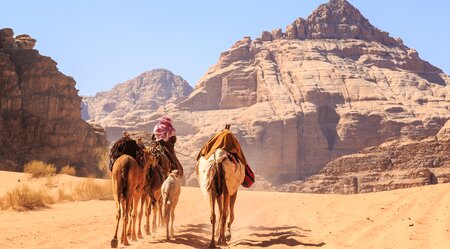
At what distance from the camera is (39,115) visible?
55188 mm

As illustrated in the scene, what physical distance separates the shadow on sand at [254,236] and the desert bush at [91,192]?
9.83 m

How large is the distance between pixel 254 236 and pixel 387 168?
76800 mm

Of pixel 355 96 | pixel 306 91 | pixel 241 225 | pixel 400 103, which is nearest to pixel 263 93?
pixel 306 91

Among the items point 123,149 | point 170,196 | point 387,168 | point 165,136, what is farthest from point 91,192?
point 387,168

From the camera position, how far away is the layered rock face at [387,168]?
81500 mm

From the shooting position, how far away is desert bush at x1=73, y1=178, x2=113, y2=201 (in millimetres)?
25120

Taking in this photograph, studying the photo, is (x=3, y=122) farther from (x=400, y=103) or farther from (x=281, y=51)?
(x=281, y=51)

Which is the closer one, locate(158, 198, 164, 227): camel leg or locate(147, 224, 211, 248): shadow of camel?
locate(147, 224, 211, 248): shadow of camel

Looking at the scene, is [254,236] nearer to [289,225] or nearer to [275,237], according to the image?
[275,237]

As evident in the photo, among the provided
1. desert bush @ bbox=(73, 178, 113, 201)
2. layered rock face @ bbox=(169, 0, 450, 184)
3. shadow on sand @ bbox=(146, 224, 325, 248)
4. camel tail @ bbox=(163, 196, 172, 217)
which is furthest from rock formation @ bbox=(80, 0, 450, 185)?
camel tail @ bbox=(163, 196, 172, 217)

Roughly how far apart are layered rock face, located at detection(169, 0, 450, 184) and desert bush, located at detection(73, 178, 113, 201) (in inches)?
3388

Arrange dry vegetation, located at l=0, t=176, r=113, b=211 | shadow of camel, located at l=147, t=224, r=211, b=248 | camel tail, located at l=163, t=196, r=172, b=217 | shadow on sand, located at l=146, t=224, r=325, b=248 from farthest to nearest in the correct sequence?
1. dry vegetation, located at l=0, t=176, r=113, b=211
2. camel tail, located at l=163, t=196, r=172, b=217
3. shadow of camel, located at l=147, t=224, r=211, b=248
4. shadow on sand, located at l=146, t=224, r=325, b=248

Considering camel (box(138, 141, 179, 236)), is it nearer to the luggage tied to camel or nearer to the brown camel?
the brown camel

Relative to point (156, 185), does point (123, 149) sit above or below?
above
